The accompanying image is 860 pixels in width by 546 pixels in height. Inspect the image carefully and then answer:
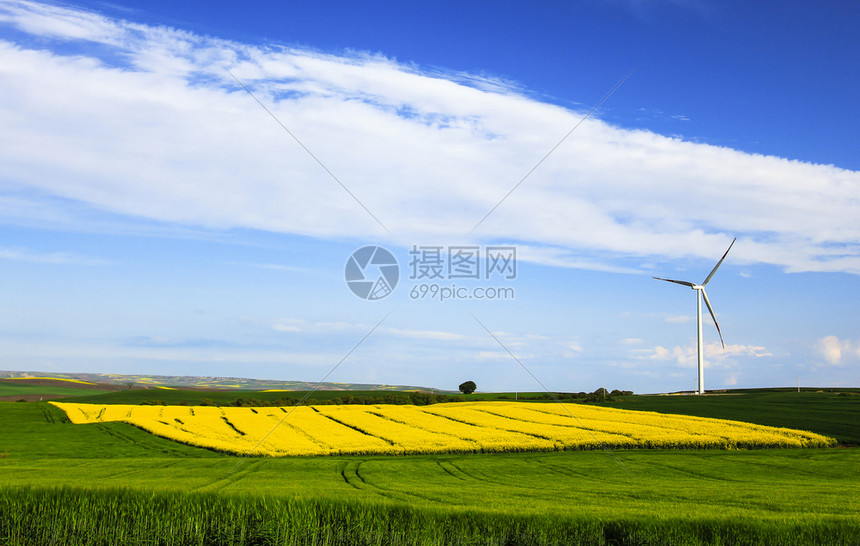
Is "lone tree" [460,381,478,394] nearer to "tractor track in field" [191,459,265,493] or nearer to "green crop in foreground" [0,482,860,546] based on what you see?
"tractor track in field" [191,459,265,493]

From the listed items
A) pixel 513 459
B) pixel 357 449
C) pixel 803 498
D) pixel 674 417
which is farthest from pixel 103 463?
pixel 674 417

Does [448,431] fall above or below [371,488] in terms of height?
above

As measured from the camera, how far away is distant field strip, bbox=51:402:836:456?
35.9 metres

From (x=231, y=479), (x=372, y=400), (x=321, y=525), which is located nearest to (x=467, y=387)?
(x=372, y=400)

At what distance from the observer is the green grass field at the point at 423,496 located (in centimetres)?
1310

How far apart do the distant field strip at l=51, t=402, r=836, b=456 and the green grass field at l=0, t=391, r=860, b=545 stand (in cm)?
198

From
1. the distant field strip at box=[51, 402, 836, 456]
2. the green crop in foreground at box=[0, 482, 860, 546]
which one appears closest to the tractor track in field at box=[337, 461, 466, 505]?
the green crop in foreground at box=[0, 482, 860, 546]

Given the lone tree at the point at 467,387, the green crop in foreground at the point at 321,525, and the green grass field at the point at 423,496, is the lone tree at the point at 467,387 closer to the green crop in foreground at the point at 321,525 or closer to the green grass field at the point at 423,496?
the green grass field at the point at 423,496

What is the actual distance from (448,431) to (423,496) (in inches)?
893

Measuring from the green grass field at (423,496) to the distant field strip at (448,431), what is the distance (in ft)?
6.51

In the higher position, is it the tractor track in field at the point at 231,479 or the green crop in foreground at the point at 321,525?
the green crop in foreground at the point at 321,525

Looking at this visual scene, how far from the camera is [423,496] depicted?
20.4m

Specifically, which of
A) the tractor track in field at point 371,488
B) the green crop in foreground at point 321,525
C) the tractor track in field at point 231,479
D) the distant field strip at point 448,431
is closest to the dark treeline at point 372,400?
the distant field strip at point 448,431

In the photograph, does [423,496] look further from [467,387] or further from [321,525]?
[467,387]
